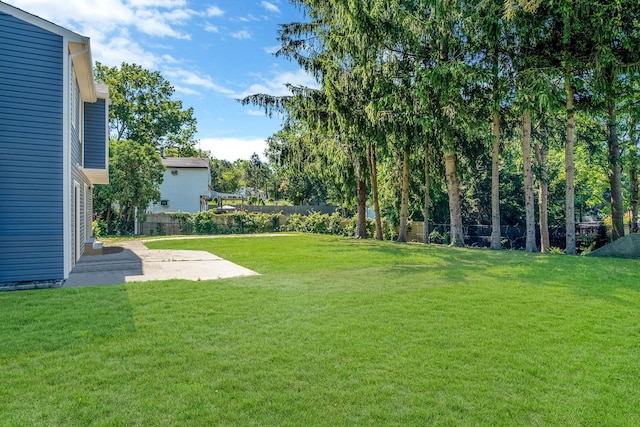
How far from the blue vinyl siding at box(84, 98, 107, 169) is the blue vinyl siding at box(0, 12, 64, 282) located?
3.85 metres

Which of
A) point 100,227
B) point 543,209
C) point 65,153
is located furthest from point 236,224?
point 65,153

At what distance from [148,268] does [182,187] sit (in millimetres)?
22783

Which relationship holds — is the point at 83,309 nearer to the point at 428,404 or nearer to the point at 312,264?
the point at 428,404

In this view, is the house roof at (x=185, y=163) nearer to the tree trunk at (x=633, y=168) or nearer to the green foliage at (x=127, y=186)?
the green foliage at (x=127, y=186)

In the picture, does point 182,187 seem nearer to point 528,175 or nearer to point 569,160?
point 528,175

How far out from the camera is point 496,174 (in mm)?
12719

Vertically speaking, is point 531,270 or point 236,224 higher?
point 236,224

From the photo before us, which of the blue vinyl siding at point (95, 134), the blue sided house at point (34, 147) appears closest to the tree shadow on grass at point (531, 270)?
the blue sided house at point (34, 147)

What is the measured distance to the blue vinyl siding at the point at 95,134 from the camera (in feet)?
34.8

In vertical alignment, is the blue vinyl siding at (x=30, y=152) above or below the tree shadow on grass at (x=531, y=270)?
above

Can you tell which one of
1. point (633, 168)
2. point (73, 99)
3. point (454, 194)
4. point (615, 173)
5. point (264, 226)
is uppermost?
point (73, 99)

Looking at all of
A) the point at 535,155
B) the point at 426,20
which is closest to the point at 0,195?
the point at 426,20

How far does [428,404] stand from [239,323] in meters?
2.43

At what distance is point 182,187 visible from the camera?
30.3 meters
